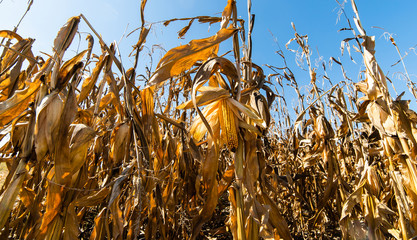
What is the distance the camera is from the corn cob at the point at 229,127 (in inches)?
30.5

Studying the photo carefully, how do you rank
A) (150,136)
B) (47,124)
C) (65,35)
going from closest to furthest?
(47,124), (65,35), (150,136)

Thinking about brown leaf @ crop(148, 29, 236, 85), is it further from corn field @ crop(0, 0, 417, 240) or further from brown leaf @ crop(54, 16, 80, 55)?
brown leaf @ crop(54, 16, 80, 55)

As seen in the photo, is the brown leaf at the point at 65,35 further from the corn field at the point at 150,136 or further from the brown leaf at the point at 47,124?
the brown leaf at the point at 47,124

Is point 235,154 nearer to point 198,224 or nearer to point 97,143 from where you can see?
point 198,224

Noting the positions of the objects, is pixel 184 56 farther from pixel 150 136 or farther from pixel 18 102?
pixel 18 102

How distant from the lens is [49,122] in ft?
2.01

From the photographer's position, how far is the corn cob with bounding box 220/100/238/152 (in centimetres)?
77

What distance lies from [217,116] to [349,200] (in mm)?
751

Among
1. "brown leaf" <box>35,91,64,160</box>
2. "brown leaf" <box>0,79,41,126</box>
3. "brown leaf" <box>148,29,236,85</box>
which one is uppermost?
"brown leaf" <box>148,29,236,85</box>

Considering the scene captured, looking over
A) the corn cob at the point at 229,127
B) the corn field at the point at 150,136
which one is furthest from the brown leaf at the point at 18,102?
the corn cob at the point at 229,127

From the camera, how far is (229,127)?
80cm

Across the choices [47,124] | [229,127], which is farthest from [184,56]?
[47,124]

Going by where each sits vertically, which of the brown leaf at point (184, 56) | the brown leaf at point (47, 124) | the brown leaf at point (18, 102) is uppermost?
the brown leaf at point (184, 56)

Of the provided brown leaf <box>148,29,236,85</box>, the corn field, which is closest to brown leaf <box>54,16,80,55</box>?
the corn field
